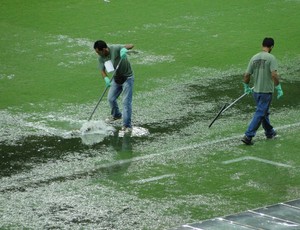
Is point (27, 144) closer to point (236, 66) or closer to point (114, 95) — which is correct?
point (114, 95)

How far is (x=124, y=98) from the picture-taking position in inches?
666

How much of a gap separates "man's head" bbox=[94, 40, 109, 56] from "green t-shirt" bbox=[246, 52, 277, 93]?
2.74 m

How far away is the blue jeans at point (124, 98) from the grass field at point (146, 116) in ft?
1.34

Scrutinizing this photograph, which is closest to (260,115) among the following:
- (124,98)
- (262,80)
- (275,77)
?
(262,80)

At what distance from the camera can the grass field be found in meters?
13.4

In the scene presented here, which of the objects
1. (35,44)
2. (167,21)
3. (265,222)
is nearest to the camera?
(265,222)

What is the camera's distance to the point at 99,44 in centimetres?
1666

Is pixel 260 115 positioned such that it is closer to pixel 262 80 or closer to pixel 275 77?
pixel 262 80

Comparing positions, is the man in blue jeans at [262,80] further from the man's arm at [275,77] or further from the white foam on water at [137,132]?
the white foam on water at [137,132]

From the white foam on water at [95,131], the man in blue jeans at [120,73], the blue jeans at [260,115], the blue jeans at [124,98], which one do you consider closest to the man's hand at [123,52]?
the man in blue jeans at [120,73]

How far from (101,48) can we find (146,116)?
77.3 inches

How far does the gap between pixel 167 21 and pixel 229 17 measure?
1.82 metres

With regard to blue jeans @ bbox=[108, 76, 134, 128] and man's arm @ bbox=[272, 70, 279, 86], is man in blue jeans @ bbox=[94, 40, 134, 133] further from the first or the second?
man's arm @ bbox=[272, 70, 279, 86]

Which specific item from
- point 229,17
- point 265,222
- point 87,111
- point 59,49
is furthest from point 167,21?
point 265,222
